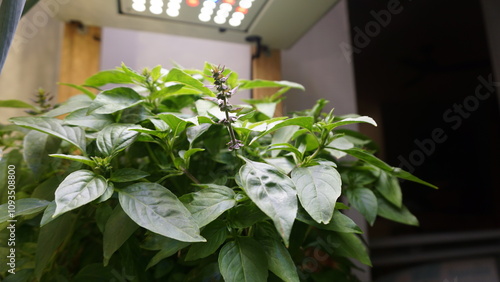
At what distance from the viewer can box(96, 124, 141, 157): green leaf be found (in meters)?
0.39

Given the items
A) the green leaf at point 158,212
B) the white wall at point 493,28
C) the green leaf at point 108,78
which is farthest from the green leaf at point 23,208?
the white wall at point 493,28

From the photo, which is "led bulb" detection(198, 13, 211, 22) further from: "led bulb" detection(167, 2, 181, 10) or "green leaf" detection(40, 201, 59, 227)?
"green leaf" detection(40, 201, 59, 227)

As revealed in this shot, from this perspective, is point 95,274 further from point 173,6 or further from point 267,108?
point 173,6

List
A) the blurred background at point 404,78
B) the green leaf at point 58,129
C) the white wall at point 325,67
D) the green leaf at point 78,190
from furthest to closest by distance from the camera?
the white wall at point 325,67
the blurred background at point 404,78
the green leaf at point 58,129
the green leaf at point 78,190

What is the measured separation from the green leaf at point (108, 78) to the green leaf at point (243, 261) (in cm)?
32

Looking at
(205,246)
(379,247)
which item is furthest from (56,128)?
(379,247)

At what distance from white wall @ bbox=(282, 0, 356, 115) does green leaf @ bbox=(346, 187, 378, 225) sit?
1.76ft

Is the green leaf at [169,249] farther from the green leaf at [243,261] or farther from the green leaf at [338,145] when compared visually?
the green leaf at [338,145]

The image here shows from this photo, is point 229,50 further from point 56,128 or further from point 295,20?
point 56,128

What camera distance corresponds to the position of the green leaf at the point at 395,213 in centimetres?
55

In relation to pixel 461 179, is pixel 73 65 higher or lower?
higher

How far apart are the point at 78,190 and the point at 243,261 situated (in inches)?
7.7

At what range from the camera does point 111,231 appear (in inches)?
14.3

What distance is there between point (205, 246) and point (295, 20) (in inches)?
26.7
